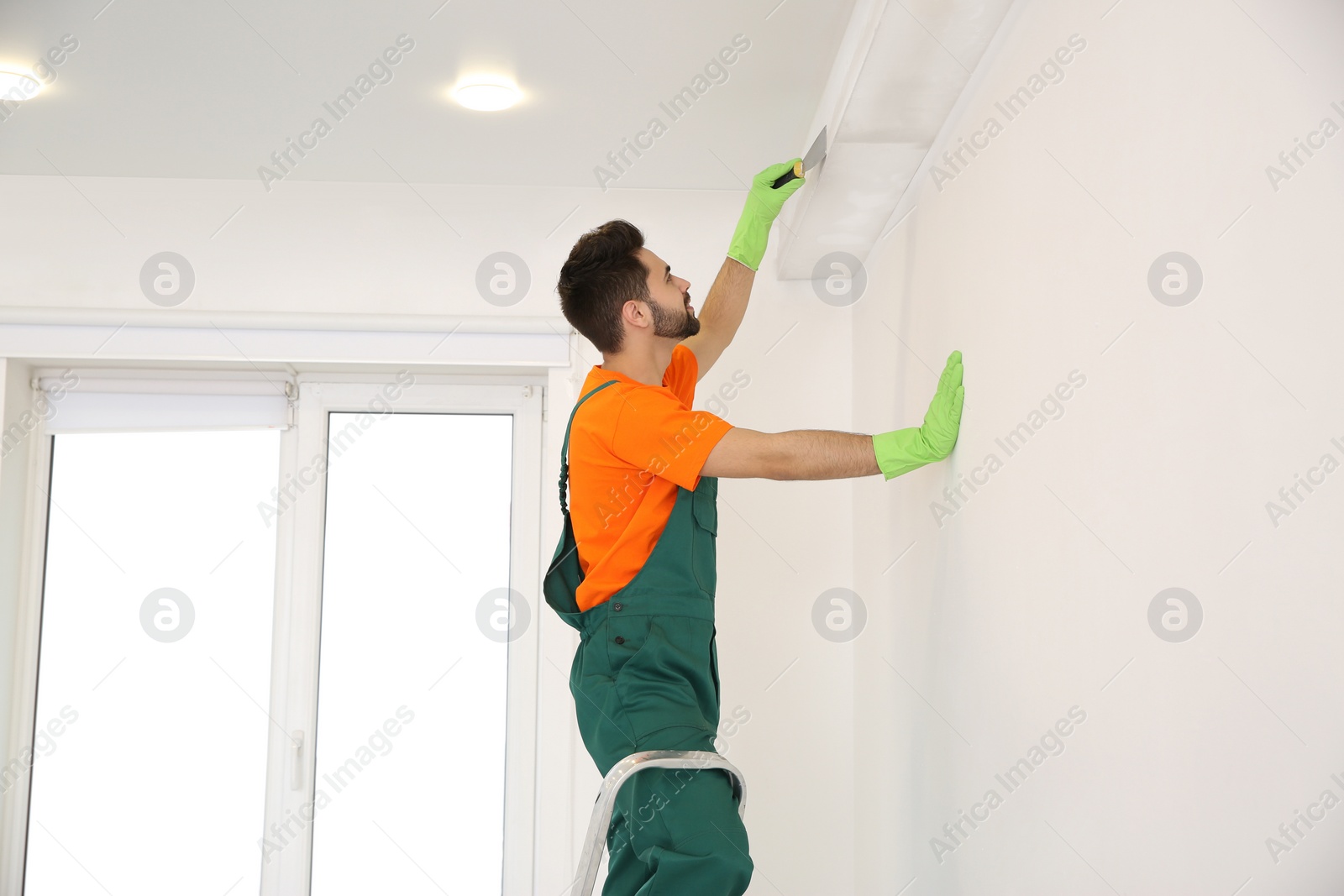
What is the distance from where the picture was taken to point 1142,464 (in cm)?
96

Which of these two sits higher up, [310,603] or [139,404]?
[139,404]

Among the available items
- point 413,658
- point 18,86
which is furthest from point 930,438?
point 18,86

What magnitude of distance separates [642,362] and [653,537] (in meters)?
0.35

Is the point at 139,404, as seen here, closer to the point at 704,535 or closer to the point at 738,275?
the point at 738,275

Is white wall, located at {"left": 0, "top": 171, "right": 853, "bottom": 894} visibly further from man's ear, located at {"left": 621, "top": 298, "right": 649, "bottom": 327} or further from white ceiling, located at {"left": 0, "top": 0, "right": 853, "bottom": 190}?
man's ear, located at {"left": 621, "top": 298, "right": 649, "bottom": 327}

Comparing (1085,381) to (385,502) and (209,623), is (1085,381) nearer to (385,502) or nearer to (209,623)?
(385,502)

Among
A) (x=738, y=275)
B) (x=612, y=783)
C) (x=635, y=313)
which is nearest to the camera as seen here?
(x=612, y=783)

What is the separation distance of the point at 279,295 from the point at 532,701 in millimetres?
1255

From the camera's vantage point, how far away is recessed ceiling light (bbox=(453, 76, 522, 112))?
2.12 meters

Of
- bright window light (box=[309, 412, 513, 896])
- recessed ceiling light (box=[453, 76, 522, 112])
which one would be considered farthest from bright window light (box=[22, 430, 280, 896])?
recessed ceiling light (box=[453, 76, 522, 112])

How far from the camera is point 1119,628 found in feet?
3.31

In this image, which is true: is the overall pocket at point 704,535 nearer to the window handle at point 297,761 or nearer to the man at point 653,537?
the man at point 653,537

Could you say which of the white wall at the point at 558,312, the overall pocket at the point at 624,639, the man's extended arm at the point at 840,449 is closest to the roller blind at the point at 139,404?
Answer: the white wall at the point at 558,312

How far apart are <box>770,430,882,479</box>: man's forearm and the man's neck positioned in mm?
424
